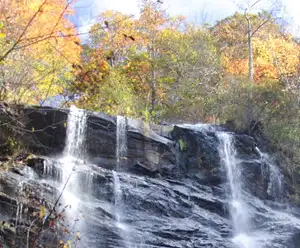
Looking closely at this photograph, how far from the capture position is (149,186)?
431 inches

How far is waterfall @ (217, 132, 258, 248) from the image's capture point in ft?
35.5

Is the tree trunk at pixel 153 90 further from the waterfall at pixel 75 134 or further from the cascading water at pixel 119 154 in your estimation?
the waterfall at pixel 75 134

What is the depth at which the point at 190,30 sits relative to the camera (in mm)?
20688

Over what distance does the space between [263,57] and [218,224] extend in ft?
39.3

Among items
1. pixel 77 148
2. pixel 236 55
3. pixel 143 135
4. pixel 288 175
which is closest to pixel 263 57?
pixel 236 55

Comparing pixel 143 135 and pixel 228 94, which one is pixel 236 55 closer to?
pixel 228 94

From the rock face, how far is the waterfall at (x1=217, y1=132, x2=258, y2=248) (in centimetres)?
16

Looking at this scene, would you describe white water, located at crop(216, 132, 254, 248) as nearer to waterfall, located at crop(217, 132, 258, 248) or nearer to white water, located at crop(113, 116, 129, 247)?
waterfall, located at crop(217, 132, 258, 248)

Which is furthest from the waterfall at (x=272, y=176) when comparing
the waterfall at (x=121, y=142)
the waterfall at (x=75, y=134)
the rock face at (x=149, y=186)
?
the waterfall at (x=75, y=134)

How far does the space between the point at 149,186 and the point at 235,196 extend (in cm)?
308

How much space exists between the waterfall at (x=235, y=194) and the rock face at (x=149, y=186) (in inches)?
6.4

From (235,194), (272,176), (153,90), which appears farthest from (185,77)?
(235,194)

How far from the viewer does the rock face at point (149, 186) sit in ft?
30.2

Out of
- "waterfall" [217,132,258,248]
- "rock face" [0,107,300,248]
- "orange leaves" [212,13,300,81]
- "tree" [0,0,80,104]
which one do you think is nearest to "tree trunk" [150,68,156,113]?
"orange leaves" [212,13,300,81]
